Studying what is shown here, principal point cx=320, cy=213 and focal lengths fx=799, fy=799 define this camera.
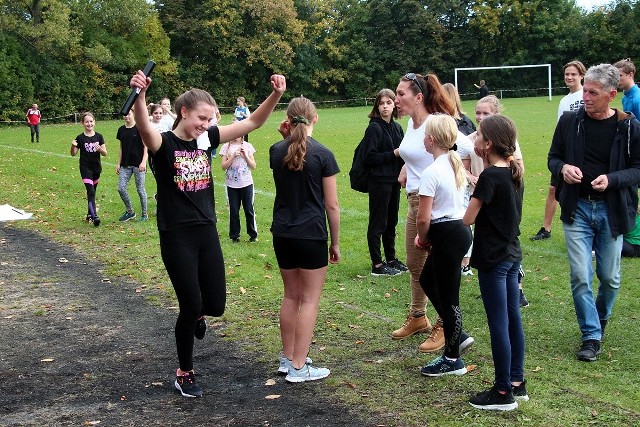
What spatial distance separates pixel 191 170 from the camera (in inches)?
209

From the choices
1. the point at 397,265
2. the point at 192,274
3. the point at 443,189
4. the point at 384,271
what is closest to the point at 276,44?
the point at 397,265

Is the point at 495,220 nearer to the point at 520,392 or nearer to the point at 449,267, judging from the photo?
the point at 449,267

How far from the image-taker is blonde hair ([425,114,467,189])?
5.50 meters

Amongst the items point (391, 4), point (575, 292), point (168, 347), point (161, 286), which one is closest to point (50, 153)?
point (161, 286)

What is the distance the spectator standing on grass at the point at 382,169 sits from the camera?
8852 millimetres

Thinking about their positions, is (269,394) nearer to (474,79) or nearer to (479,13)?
(474,79)

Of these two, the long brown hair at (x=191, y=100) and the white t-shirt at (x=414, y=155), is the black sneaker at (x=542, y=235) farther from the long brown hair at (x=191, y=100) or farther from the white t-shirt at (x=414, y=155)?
the long brown hair at (x=191, y=100)

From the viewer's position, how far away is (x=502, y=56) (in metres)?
69.7

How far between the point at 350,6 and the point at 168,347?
225ft

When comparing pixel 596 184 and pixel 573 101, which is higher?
pixel 573 101

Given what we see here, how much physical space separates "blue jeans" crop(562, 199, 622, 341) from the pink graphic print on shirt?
286 centimetres

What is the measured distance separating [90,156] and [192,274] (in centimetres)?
882

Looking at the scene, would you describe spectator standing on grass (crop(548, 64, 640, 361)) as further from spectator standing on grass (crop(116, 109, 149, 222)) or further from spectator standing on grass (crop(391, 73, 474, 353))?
spectator standing on grass (crop(116, 109, 149, 222))

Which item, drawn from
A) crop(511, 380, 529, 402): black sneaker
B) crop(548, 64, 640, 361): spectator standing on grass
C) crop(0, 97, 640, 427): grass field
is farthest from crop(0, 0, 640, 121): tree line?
crop(511, 380, 529, 402): black sneaker
